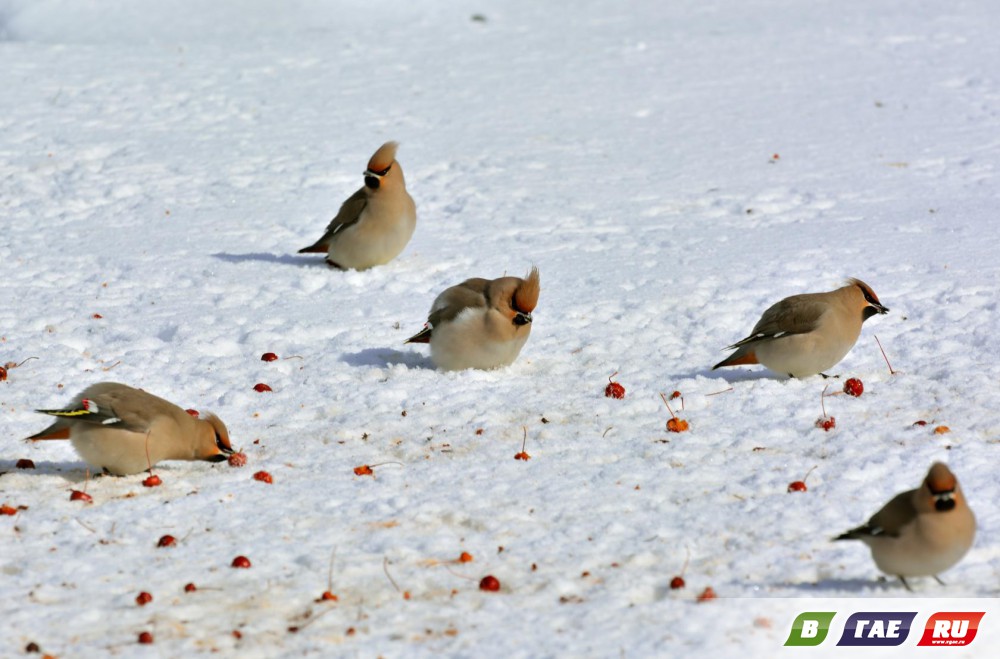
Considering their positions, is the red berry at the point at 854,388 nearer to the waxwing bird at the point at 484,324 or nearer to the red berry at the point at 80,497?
the waxwing bird at the point at 484,324

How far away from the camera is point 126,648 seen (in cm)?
444

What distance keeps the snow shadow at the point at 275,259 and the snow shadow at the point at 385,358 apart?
1.67 metres

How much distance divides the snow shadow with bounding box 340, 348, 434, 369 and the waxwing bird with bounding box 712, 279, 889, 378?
1.69 m

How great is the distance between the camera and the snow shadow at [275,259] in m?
9.32

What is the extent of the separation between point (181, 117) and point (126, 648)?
347 inches

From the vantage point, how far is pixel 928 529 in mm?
4629

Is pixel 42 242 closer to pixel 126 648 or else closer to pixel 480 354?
pixel 480 354

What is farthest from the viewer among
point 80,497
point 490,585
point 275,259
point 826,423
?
point 275,259

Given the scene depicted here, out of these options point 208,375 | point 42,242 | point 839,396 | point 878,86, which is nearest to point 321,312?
point 208,375

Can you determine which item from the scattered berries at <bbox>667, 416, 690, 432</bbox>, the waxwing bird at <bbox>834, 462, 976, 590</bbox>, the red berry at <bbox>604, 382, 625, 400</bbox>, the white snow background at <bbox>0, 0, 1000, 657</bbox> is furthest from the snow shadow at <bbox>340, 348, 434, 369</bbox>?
the waxwing bird at <bbox>834, 462, 976, 590</bbox>

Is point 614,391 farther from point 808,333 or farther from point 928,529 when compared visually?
point 928,529

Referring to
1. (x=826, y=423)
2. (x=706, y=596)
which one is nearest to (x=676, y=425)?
(x=826, y=423)

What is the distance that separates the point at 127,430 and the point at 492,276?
3.62 m

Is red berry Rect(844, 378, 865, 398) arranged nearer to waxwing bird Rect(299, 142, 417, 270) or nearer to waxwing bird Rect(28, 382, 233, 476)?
waxwing bird Rect(28, 382, 233, 476)
